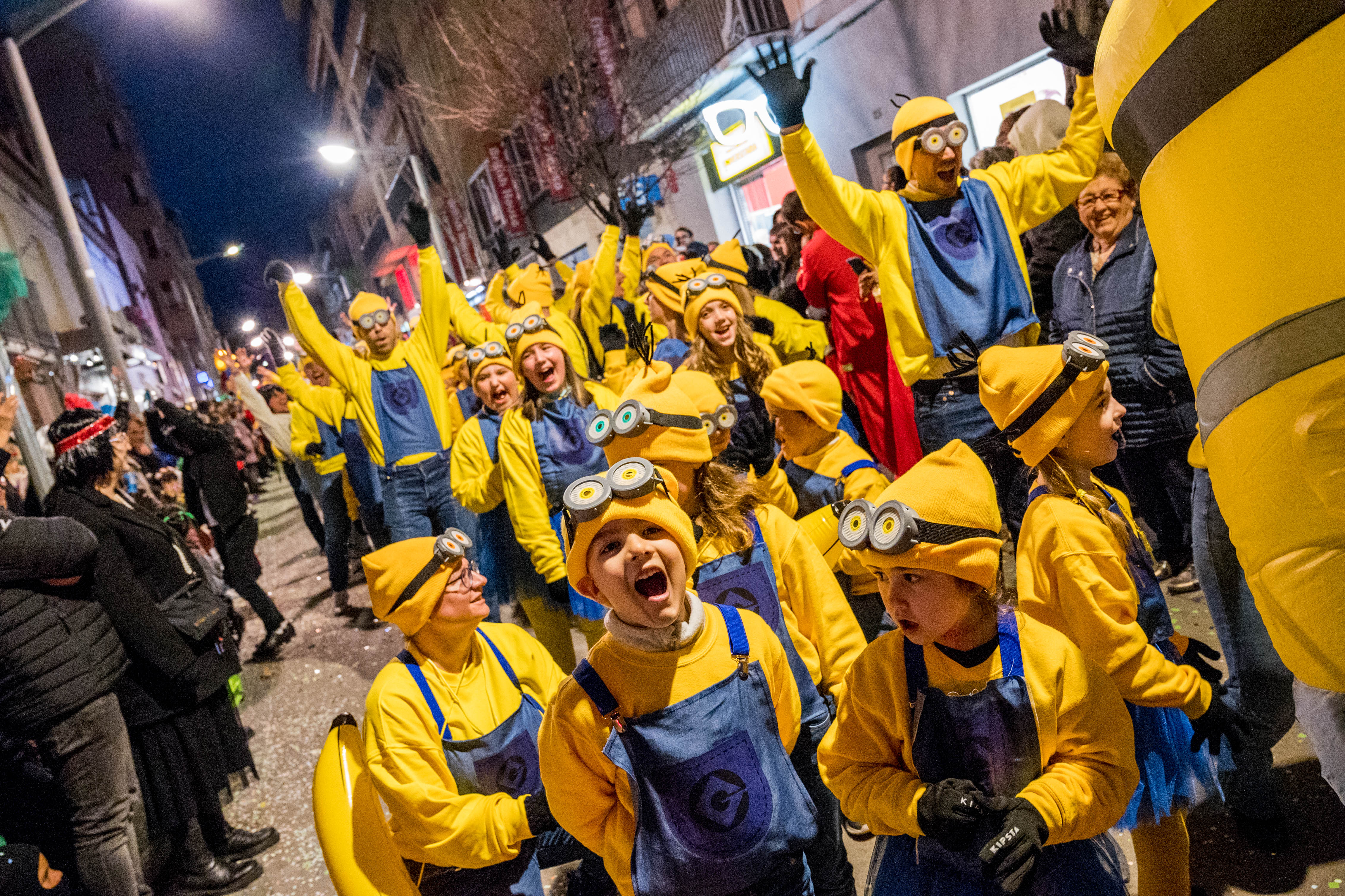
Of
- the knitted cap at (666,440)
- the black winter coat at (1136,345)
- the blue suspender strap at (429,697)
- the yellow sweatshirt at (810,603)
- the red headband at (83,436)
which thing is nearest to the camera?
the yellow sweatshirt at (810,603)

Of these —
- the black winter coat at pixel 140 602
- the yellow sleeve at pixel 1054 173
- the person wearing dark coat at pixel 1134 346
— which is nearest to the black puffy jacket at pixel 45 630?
the black winter coat at pixel 140 602

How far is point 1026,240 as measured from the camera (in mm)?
5039

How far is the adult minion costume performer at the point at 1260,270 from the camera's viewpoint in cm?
74

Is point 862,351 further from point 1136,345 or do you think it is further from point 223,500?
point 223,500

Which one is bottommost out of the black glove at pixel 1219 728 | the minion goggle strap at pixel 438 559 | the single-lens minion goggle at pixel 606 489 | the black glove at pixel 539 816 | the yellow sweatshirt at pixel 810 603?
the black glove at pixel 1219 728

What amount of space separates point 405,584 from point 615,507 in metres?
1.04

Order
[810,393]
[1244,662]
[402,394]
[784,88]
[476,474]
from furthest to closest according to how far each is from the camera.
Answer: [402,394]
[476,474]
[810,393]
[784,88]
[1244,662]

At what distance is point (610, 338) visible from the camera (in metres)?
6.46

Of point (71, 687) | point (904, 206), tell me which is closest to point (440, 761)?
point (71, 687)

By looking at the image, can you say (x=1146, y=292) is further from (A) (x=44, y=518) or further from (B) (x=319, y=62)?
(B) (x=319, y=62)

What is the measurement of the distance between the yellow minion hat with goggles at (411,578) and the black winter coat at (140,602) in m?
1.71

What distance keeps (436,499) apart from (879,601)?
11.1 ft

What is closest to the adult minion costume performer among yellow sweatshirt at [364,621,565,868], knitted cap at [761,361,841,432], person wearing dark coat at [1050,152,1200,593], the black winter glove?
the black winter glove

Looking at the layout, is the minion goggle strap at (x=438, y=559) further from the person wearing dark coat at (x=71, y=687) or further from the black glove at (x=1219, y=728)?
the black glove at (x=1219, y=728)
